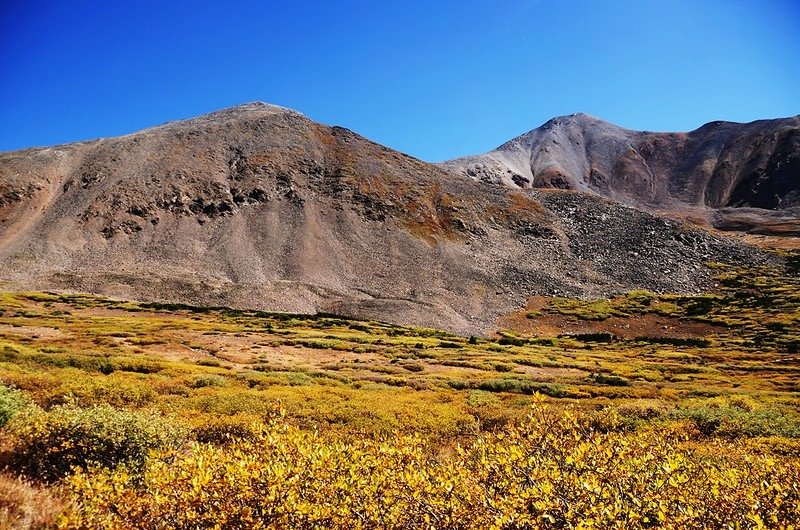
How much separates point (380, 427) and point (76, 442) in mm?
12192

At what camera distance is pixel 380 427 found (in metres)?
21.9

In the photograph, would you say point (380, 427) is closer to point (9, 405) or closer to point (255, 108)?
point (9, 405)

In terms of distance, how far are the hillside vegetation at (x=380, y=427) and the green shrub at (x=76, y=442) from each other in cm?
5

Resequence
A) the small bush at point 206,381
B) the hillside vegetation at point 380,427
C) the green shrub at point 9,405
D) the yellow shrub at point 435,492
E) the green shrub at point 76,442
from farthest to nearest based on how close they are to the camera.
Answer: the small bush at point 206,381 → the green shrub at point 9,405 → the green shrub at point 76,442 → the hillside vegetation at point 380,427 → the yellow shrub at point 435,492

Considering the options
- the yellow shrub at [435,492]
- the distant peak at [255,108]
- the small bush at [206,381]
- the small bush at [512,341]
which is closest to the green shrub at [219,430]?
the yellow shrub at [435,492]

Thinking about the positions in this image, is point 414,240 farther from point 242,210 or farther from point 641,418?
point 641,418

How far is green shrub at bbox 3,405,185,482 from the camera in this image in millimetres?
12336

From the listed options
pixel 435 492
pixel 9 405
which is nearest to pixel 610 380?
pixel 435 492

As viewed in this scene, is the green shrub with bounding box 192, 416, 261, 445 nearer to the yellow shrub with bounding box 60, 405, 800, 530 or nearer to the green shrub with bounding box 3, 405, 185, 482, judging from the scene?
the green shrub with bounding box 3, 405, 185, 482

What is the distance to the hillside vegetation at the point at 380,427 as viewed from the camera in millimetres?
7297

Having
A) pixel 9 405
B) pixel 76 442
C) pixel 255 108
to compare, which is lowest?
pixel 76 442

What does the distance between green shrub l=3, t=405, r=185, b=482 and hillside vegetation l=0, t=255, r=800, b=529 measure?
5 centimetres

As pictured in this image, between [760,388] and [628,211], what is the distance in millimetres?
92720

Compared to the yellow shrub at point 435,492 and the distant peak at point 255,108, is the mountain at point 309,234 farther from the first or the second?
the yellow shrub at point 435,492
